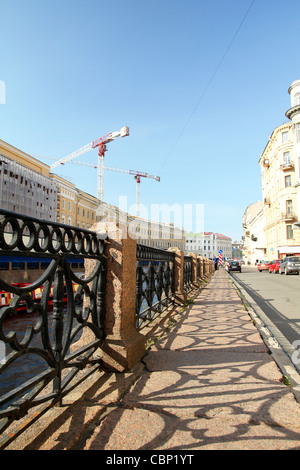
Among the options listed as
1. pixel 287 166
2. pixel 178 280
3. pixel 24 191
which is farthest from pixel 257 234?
pixel 178 280

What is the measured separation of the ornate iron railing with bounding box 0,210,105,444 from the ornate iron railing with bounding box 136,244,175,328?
3.46ft

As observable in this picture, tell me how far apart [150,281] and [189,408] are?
2.68 m

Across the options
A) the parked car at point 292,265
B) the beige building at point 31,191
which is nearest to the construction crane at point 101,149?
the beige building at point 31,191

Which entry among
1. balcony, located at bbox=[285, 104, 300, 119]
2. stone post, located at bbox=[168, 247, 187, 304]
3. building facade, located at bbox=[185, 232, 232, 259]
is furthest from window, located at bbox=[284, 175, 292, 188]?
building facade, located at bbox=[185, 232, 232, 259]

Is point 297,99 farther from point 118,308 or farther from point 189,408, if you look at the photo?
point 189,408

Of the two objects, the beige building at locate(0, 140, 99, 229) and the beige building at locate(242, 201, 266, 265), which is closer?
the beige building at locate(0, 140, 99, 229)

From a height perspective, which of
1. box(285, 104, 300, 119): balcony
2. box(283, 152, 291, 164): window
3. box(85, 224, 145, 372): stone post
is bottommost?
box(85, 224, 145, 372): stone post

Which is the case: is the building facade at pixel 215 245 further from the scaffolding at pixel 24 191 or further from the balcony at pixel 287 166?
the scaffolding at pixel 24 191

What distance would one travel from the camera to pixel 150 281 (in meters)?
4.71

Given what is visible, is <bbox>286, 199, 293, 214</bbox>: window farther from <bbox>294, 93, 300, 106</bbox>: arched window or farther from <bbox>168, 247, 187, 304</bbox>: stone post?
<bbox>168, 247, 187, 304</bbox>: stone post

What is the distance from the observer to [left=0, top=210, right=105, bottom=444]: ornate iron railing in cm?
163

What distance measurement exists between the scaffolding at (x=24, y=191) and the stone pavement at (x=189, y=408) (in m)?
30.1

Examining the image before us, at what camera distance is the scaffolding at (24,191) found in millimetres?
30250
